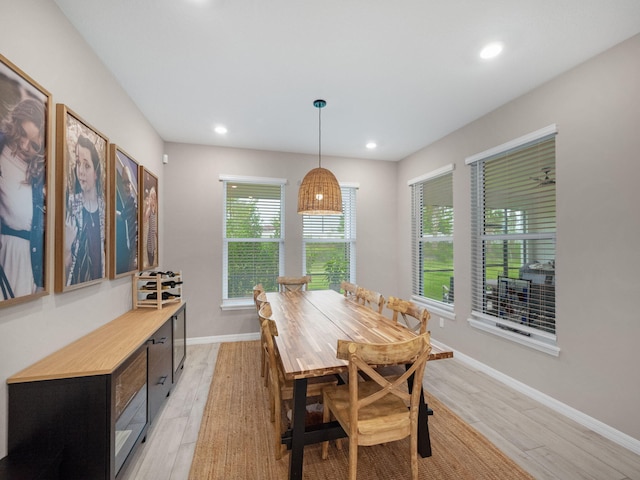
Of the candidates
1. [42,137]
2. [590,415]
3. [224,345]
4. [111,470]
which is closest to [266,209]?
[224,345]

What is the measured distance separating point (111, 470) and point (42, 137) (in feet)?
5.76

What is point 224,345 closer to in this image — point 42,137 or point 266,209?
point 266,209

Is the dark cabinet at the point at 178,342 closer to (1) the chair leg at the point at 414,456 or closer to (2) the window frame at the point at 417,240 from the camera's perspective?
(1) the chair leg at the point at 414,456

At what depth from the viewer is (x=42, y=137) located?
1.57 metres

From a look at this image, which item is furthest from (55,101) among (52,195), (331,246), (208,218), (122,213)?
(331,246)

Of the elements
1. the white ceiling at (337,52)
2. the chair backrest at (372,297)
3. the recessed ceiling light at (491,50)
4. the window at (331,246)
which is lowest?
the chair backrest at (372,297)

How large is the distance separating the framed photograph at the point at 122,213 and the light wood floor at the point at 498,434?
1271mm

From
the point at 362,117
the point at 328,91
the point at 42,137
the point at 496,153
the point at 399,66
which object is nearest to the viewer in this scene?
the point at 42,137

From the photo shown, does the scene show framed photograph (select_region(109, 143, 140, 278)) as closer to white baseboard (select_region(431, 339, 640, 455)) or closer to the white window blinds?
the white window blinds

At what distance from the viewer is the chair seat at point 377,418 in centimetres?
151

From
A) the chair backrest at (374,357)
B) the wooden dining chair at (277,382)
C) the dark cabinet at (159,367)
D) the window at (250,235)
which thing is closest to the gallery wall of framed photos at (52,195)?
the dark cabinet at (159,367)

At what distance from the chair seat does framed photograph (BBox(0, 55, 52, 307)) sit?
1.72m

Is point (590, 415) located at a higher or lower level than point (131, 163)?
lower

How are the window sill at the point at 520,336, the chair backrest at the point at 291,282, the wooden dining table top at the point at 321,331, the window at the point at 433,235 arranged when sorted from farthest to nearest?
1. the chair backrest at the point at 291,282
2. the window at the point at 433,235
3. the window sill at the point at 520,336
4. the wooden dining table top at the point at 321,331
